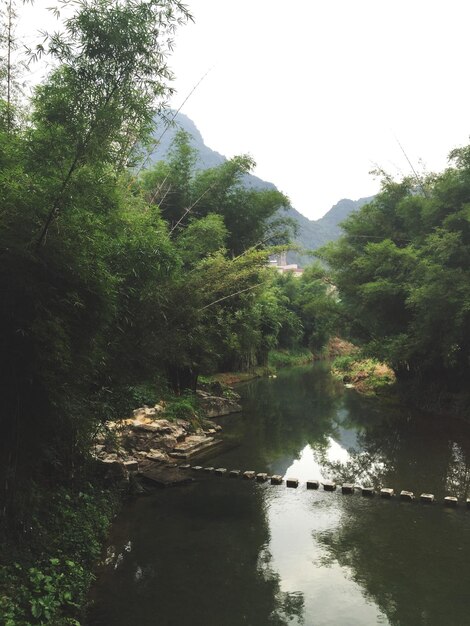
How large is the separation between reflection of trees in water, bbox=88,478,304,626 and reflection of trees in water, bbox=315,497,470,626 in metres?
0.86

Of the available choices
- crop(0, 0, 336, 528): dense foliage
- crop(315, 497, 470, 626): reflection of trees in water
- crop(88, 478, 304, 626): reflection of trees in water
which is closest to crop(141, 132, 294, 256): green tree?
crop(0, 0, 336, 528): dense foliage

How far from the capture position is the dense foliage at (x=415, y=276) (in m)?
12.2

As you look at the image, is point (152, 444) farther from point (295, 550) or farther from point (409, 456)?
point (409, 456)

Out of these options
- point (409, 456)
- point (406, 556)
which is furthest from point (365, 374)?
point (406, 556)

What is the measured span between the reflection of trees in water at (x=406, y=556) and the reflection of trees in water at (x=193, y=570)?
0.86m

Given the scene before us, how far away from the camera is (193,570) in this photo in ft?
17.3

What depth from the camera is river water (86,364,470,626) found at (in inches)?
179

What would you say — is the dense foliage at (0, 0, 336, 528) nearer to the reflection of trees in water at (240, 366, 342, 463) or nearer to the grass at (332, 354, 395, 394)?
the reflection of trees in water at (240, 366, 342, 463)

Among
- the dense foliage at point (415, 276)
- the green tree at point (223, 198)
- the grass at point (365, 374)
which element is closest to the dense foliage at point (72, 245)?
the dense foliage at point (415, 276)

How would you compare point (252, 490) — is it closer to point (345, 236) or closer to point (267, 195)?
point (267, 195)

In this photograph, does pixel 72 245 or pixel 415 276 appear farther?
pixel 415 276

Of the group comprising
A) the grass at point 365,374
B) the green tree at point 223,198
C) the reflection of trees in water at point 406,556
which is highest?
the green tree at point 223,198

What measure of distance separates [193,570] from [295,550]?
1.29 m

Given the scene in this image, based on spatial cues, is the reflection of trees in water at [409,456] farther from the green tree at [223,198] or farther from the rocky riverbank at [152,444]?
the green tree at [223,198]
